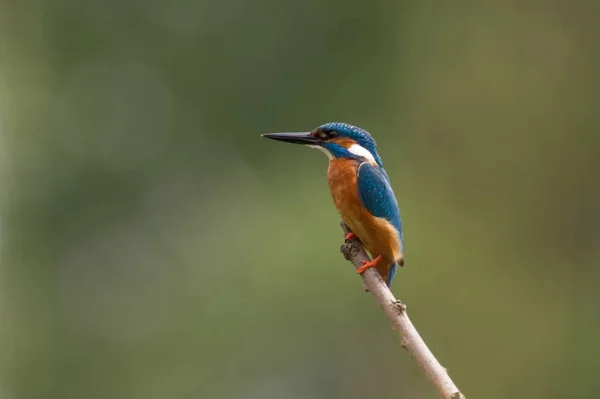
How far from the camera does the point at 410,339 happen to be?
157 centimetres

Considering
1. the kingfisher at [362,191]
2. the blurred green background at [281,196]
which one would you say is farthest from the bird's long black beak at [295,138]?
the blurred green background at [281,196]

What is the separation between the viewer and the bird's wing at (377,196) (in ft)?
7.66

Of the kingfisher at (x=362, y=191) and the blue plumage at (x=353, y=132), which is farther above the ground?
the blue plumage at (x=353, y=132)

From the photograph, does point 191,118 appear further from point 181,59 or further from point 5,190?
point 5,190

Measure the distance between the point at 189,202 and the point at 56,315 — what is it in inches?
64.3

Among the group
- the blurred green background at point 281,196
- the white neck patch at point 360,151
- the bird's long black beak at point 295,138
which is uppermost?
the bird's long black beak at point 295,138

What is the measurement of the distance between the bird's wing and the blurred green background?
13.7 feet

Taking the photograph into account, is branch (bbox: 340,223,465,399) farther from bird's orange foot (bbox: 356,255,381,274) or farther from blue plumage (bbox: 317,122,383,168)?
blue plumage (bbox: 317,122,383,168)

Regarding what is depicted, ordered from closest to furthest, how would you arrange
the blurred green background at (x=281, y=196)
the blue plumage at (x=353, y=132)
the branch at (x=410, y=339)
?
the branch at (x=410, y=339) < the blue plumage at (x=353, y=132) < the blurred green background at (x=281, y=196)

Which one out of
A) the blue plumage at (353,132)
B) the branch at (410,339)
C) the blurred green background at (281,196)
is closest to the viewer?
the branch at (410,339)

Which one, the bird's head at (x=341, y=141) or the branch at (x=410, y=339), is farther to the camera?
the bird's head at (x=341, y=141)

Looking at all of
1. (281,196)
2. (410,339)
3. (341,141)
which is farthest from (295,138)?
(281,196)

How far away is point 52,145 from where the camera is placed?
8609 millimetres

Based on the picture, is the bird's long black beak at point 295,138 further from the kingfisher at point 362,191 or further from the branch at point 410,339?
the branch at point 410,339
